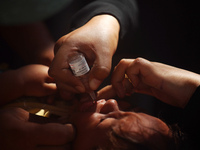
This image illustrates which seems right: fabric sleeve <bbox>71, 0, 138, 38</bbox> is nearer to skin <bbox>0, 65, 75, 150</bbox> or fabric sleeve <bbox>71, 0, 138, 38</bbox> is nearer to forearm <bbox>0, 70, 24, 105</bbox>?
forearm <bbox>0, 70, 24, 105</bbox>

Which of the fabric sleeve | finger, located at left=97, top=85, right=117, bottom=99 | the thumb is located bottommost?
finger, located at left=97, top=85, right=117, bottom=99

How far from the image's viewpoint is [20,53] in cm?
106

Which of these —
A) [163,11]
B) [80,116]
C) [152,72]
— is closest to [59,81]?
[80,116]

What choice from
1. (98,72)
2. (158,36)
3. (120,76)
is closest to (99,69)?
(98,72)

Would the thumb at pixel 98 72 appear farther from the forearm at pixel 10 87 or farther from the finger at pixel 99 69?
the forearm at pixel 10 87

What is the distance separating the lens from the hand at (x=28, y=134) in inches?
25.2

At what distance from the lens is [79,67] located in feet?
2.18

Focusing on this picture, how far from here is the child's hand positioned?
32.1 inches

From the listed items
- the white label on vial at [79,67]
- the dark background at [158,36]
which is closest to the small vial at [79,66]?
the white label on vial at [79,67]

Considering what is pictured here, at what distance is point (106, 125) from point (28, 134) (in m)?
0.28

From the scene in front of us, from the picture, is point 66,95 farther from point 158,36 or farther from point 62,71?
point 158,36

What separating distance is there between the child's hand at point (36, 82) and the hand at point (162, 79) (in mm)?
305

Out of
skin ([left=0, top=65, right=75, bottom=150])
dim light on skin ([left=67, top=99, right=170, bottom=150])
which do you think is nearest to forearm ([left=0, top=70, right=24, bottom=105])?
skin ([left=0, top=65, right=75, bottom=150])

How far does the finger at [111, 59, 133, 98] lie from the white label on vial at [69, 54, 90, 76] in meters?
0.15
